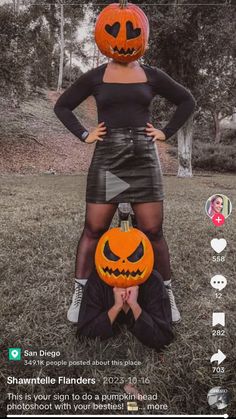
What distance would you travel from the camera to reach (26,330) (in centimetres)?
196

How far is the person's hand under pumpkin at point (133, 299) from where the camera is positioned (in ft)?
5.78

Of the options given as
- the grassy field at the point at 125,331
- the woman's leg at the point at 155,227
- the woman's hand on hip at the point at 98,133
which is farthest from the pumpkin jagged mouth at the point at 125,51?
the grassy field at the point at 125,331

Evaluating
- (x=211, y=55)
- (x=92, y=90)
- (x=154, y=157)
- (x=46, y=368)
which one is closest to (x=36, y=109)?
(x=92, y=90)

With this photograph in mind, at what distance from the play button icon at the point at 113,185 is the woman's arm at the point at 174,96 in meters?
0.34

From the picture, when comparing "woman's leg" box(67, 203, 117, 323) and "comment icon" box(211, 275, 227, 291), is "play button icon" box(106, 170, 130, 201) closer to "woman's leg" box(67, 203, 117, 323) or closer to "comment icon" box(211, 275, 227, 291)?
"woman's leg" box(67, 203, 117, 323)

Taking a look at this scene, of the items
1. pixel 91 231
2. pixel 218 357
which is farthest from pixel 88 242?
pixel 218 357

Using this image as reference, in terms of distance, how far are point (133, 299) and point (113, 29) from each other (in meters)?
1.23

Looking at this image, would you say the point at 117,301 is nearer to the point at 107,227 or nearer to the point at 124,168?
the point at 107,227

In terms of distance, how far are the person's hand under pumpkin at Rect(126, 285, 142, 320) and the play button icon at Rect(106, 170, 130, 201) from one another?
1.50 feet

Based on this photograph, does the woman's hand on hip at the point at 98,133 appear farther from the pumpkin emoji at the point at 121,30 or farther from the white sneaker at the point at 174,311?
the white sneaker at the point at 174,311

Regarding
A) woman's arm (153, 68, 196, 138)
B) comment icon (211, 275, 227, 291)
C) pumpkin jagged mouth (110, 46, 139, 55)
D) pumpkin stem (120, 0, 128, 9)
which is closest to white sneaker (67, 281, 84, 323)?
comment icon (211, 275, 227, 291)

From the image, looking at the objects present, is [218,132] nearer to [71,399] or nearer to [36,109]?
[36,109]

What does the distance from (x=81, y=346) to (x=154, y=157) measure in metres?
1.02

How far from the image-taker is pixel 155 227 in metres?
1.94
